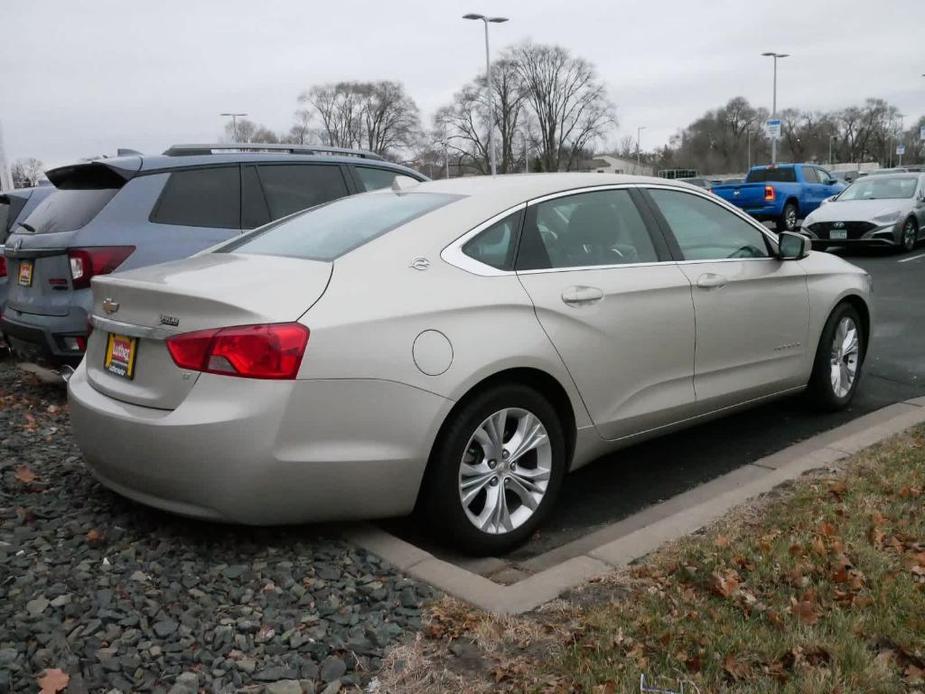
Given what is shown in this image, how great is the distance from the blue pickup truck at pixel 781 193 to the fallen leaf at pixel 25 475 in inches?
755

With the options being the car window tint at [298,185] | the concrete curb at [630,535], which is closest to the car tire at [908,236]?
the concrete curb at [630,535]

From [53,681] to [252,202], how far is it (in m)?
4.58

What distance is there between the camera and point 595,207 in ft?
15.1

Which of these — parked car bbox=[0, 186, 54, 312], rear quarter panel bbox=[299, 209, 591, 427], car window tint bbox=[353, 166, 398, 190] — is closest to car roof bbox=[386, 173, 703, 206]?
rear quarter panel bbox=[299, 209, 591, 427]

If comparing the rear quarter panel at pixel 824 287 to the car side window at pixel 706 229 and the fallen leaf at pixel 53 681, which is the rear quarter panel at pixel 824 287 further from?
the fallen leaf at pixel 53 681

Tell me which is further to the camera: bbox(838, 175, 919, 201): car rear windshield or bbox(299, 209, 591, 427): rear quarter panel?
bbox(838, 175, 919, 201): car rear windshield

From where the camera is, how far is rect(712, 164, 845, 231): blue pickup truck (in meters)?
21.3

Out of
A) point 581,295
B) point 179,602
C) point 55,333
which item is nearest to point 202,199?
point 55,333

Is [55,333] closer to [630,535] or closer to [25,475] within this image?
[25,475]

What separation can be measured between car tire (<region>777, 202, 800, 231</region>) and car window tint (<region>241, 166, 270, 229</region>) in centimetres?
1734

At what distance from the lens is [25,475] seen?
4.37m

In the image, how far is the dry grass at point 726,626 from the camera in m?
2.68

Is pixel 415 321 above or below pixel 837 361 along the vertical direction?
above

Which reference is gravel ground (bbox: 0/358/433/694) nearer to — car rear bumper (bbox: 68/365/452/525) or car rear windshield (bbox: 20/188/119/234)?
car rear bumper (bbox: 68/365/452/525)
